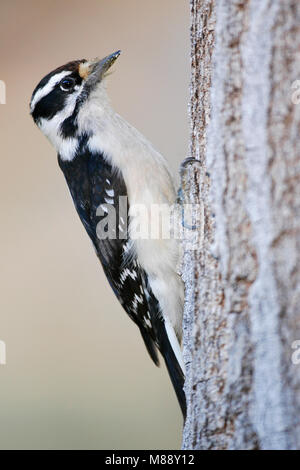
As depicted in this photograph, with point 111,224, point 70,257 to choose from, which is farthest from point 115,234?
point 70,257

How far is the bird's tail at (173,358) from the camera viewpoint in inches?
101

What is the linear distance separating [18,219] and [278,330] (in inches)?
141

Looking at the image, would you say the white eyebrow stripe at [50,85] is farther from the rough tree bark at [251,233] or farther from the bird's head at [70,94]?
the rough tree bark at [251,233]

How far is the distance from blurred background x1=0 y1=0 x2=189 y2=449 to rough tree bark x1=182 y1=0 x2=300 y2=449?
2.55 meters

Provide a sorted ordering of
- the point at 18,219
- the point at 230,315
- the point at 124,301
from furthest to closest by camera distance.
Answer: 1. the point at 18,219
2. the point at 124,301
3. the point at 230,315

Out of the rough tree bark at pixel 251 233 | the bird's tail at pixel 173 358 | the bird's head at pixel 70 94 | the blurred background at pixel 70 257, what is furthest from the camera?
the blurred background at pixel 70 257

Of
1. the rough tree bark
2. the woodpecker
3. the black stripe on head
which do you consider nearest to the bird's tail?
the woodpecker

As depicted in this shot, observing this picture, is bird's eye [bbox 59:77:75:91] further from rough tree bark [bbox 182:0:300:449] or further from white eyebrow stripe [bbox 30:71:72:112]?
rough tree bark [bbox 182:0:300:449]

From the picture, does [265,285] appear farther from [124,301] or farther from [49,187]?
[49,187]

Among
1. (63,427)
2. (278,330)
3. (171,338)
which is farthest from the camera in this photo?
(63,427)

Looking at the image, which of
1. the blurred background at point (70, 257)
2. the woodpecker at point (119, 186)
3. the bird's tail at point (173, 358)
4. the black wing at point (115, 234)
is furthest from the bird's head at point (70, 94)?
the blurred background at point (70, 257)

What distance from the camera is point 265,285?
1.57m

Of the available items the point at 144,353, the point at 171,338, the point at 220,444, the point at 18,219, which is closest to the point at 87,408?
the point at 144,353

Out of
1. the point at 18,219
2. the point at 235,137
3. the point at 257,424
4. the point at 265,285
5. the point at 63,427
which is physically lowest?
the point at 63,427
